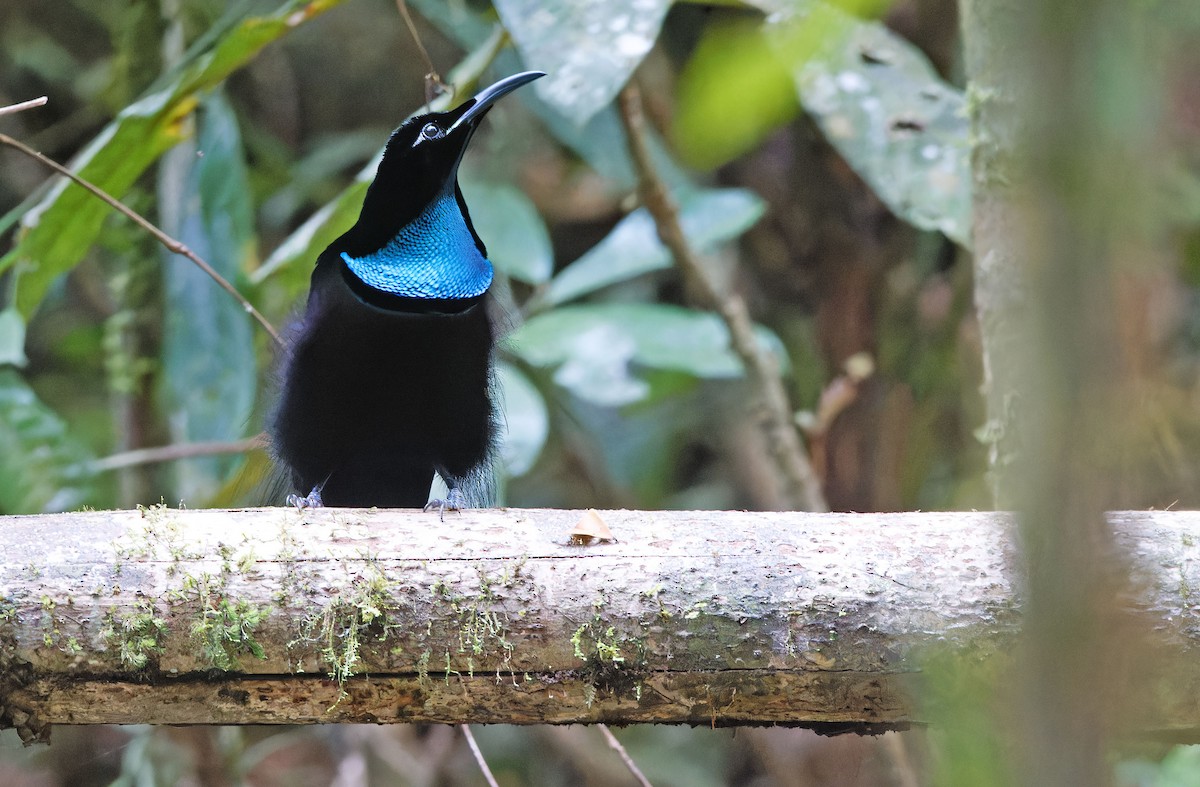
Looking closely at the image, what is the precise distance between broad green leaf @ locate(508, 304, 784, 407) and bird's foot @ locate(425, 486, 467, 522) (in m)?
0.74

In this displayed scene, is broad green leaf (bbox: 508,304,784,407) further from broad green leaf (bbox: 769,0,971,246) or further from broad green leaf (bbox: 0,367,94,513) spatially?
broad green leaf (bbox: 0,367,94,513)

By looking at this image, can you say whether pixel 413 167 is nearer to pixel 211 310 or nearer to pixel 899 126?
pixel 211 310

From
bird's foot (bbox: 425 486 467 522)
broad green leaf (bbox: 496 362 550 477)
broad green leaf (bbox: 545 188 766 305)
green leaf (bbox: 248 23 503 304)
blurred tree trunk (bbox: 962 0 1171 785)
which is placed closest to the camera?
blurred tree trunk (bbox: 962 0 1171 785)

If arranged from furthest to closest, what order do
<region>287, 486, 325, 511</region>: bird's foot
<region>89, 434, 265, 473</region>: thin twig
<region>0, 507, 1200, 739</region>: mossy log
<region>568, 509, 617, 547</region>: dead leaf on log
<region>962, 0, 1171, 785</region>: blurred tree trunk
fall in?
<region>89, 434, 265, 473</region>: thin twig < <region>287, 486, 325, 511</region>: bird's foot < <region>568, 509, 617, 547</region>: dead leaf on log < <region>0, 507, 1200, 739</region>: mossy log < <region>962, 0, 1171, 785</region>: blurred tree trunk

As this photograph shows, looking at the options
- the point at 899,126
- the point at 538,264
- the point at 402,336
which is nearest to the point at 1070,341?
the point at 402,336

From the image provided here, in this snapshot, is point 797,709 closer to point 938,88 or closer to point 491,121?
point 938,88

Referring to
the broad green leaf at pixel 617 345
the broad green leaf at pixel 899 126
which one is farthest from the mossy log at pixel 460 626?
the broad green leaf at pixel 617 345

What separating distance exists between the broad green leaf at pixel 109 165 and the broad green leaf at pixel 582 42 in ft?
1.60

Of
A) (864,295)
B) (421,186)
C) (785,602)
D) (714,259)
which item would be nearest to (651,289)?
(714,259)

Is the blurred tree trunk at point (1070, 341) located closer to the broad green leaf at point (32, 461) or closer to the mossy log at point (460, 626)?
the mossy log at point (460, 626)

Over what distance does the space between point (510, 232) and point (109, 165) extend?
1302 millimetres

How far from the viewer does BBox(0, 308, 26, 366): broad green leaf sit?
243 centimetres

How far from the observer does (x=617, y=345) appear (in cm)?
341

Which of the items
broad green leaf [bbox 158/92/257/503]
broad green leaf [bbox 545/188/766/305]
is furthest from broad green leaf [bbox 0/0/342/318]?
broad green leaf [bbox 545/188/766/305]
